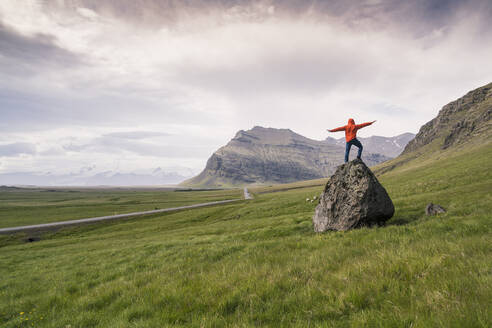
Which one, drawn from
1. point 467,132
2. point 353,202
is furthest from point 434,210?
point 467,132

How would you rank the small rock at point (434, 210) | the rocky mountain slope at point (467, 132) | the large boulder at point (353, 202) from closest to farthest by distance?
the large boulder at point (353, 202)
the small rock at point (434, 210)
the rocky mountain slope at point (467, 132)

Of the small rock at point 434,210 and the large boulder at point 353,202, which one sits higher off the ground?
the large boulder at point 353,202

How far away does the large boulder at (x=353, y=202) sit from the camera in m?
12.9

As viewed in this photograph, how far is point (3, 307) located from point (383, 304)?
12530mm

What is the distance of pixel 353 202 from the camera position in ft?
44.0

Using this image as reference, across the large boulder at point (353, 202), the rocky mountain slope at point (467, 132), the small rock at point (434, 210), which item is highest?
the rocky mountain slope at point (467, 132)

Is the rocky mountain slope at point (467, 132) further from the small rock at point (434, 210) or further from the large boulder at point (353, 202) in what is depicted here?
the large boulder at point (353, 202)

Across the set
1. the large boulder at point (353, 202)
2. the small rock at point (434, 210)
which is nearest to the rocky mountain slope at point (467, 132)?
the small rock at point (434, 210)

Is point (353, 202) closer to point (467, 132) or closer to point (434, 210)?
point (434, 210)

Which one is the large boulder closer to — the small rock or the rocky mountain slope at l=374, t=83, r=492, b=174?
the small rock

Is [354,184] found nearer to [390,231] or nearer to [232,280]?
[390,231]

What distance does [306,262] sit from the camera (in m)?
7.14

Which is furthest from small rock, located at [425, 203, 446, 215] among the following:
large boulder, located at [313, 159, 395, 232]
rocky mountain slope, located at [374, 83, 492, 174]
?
rocky mountain slope, located at [374, 83, 492, 174]

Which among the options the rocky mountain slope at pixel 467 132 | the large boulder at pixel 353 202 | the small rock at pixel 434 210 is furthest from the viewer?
the rocky mountain slope at pixel 467 132
